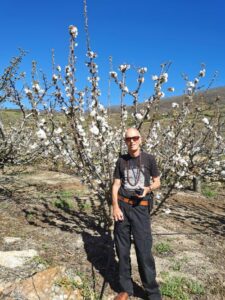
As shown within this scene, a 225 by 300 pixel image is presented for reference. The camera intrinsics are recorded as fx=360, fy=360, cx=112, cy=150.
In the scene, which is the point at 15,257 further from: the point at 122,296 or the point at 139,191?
the point at 139,191

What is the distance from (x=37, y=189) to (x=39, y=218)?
8.98 ft

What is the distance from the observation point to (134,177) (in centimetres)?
434

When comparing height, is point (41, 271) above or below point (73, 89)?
below

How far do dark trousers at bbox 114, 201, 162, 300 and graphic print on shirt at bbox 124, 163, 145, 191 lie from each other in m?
0.23

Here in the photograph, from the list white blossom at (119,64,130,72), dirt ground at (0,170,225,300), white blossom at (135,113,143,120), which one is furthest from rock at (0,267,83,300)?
white blossom at (119,64,130,72)

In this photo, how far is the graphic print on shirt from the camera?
4332 mm

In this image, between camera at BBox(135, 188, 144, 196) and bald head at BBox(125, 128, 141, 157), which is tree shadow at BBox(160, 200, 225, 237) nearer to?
camera at BBox(135, 188, 144, 196)

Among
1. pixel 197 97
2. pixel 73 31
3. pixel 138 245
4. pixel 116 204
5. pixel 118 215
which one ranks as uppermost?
pixel 73 31

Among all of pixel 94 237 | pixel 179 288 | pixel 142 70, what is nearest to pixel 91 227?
pixel 94 237

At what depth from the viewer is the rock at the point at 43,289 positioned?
4059 mm

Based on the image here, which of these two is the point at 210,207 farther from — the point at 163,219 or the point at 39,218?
the point at 39,218

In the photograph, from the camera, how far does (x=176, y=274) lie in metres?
5.10

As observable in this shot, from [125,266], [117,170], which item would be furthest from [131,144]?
[125,266]

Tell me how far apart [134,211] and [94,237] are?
7.03ft
